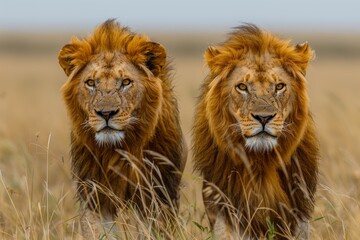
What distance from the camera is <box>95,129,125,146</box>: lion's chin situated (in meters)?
5.30

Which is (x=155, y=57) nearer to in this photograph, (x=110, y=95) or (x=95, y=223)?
(x=110, y=95)

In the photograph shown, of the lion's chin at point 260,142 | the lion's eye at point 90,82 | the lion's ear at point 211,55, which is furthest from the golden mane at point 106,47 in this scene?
the lion's chin at point 260,142

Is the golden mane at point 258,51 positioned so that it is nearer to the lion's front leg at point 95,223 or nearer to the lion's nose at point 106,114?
the lion's nose at point 106,114

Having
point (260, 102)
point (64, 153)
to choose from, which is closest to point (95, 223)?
point (260, 102)

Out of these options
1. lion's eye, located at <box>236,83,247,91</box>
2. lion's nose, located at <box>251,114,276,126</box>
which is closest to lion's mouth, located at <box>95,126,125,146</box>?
lion's eye, located at <box>236,83,247,91</box>

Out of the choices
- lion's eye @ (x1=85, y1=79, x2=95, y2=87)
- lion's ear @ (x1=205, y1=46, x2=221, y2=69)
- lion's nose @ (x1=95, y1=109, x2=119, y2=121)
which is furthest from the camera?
lion's eye @ (x1=85, y1=79, x2=95, y2=87)

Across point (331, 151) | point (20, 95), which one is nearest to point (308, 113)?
point (331, 151)

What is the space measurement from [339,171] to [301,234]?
328 centimetres

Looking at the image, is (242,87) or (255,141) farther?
(242,87)

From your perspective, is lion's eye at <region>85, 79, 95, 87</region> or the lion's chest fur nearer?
the lion's chest fur

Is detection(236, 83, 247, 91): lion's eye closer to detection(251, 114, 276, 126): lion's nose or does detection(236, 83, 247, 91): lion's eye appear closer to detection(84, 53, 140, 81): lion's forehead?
detection(251, 114, 276, 126): lion's nose

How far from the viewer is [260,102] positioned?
4.95m

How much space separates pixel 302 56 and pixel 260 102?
515mm

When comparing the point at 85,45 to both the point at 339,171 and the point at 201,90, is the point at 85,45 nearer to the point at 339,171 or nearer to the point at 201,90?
the point at 201,90
